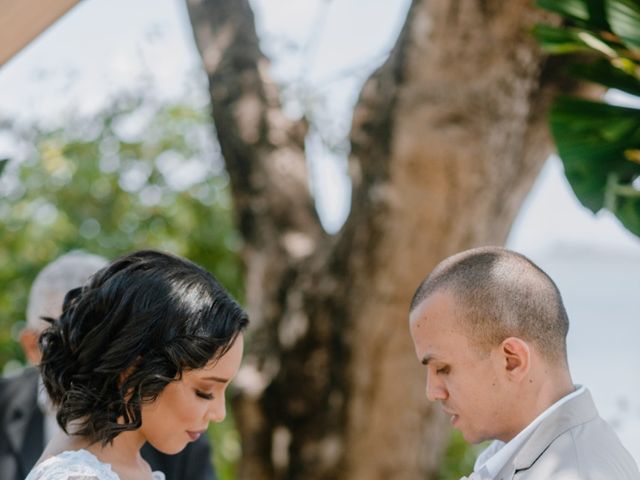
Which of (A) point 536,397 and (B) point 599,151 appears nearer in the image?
(A) point 536,397

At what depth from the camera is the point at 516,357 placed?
7.66ft

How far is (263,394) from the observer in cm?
605

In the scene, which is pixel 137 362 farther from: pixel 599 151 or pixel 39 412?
pixel 599 151

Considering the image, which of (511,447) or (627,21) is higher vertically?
(627,21)

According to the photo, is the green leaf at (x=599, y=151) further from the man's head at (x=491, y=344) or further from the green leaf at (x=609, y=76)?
the man's head at (x=491, y=344)

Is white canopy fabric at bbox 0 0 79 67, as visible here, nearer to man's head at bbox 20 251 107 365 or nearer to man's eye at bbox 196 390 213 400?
Result: man's head at bbox 20 251 107 365

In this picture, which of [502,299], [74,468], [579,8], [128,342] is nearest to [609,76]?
[579,8]

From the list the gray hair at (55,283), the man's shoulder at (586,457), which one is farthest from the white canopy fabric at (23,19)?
the man's shoulder at (586,457)

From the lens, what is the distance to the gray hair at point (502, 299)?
237 centimetres

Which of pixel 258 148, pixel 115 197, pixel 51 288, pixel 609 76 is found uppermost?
pixel 609 76

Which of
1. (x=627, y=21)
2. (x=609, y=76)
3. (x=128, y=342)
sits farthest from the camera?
(x=609, y=76)

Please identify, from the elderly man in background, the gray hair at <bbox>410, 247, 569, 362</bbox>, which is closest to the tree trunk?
the elderly man in background

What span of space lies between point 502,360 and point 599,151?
5.10ft

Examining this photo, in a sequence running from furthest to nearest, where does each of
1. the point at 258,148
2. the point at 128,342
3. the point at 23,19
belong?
the point at 258,148
the point at 23,19
the point at 128,342
